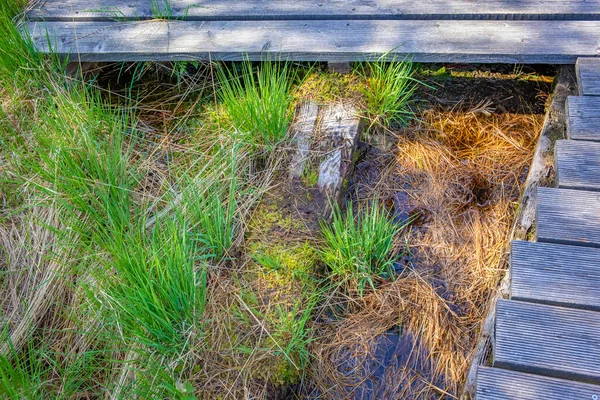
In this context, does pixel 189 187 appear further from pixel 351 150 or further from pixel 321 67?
pixel 321 67

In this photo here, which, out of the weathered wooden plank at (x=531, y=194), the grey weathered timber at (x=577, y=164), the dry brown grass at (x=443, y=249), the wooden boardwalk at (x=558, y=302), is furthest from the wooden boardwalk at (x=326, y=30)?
the wooden boardwalk at (x=558, y=302)

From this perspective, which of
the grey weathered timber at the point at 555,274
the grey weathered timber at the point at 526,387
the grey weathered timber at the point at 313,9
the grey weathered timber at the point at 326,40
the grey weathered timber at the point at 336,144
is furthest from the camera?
the grey weathered timber at the point at 313,9

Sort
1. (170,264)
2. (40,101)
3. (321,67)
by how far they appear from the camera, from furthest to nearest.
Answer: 1. (321,67)
2. (40,101)
3. (170,264)

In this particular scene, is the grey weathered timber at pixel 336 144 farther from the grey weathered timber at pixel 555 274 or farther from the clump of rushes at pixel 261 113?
the grey weathered timber at pixel 555 274

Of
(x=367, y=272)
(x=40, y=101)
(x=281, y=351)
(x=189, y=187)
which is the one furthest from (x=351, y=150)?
(x=40, y=101)

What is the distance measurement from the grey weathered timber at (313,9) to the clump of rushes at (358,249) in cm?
118

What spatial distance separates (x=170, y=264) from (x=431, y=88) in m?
1.82

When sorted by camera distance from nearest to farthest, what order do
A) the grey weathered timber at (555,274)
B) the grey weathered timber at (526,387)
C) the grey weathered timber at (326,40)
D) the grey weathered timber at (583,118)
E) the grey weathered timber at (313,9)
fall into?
the grey weathered timber at (526,387) < the grey weathered timber at (555,274) < the grey weathered timber at (583,118) < the grey weathered timber at (326,40) < the grey weathered timber at (313,9)

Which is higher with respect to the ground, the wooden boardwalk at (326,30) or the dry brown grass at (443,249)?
the wooden boardwalk at (326,30)

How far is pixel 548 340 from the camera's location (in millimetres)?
1736

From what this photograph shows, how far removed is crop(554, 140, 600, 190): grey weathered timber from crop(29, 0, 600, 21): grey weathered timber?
861 mm

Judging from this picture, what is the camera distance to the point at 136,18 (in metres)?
3.01

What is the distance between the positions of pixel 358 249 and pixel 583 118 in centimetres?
114

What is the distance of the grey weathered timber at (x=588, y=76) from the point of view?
2.45m
